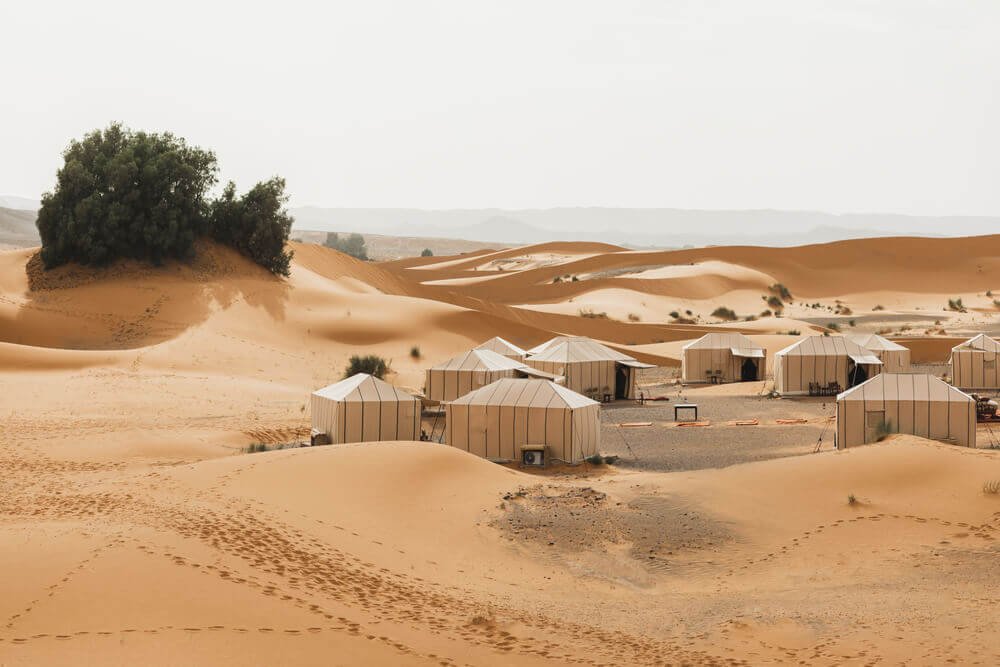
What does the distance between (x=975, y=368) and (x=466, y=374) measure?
742 inches

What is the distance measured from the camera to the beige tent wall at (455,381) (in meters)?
35.1

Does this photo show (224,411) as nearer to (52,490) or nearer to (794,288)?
(52,490)

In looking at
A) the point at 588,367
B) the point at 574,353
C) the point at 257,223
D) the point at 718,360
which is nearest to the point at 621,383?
the point at 588,367

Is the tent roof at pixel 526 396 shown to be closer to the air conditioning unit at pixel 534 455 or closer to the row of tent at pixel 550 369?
the air conditioning unit at pixel 534 455

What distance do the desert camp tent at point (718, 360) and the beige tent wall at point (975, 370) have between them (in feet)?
Answer: 23.2

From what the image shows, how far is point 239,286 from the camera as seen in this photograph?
51625 mm

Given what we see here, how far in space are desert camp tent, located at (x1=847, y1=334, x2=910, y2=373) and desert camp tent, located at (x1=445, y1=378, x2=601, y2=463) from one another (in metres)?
21.0

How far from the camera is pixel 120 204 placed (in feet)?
165

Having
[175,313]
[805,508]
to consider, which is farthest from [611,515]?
[175,313]

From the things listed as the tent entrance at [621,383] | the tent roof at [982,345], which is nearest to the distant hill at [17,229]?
the tent entrance at [621,383]

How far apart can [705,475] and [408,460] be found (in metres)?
5.82

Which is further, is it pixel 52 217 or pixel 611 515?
pixel 52 217

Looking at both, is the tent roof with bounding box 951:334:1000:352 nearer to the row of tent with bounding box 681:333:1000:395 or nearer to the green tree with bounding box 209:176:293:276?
the row of tent with bounding box 681:333:1000:395

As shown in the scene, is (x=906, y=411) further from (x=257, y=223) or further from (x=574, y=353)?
(x=257, y=223)
